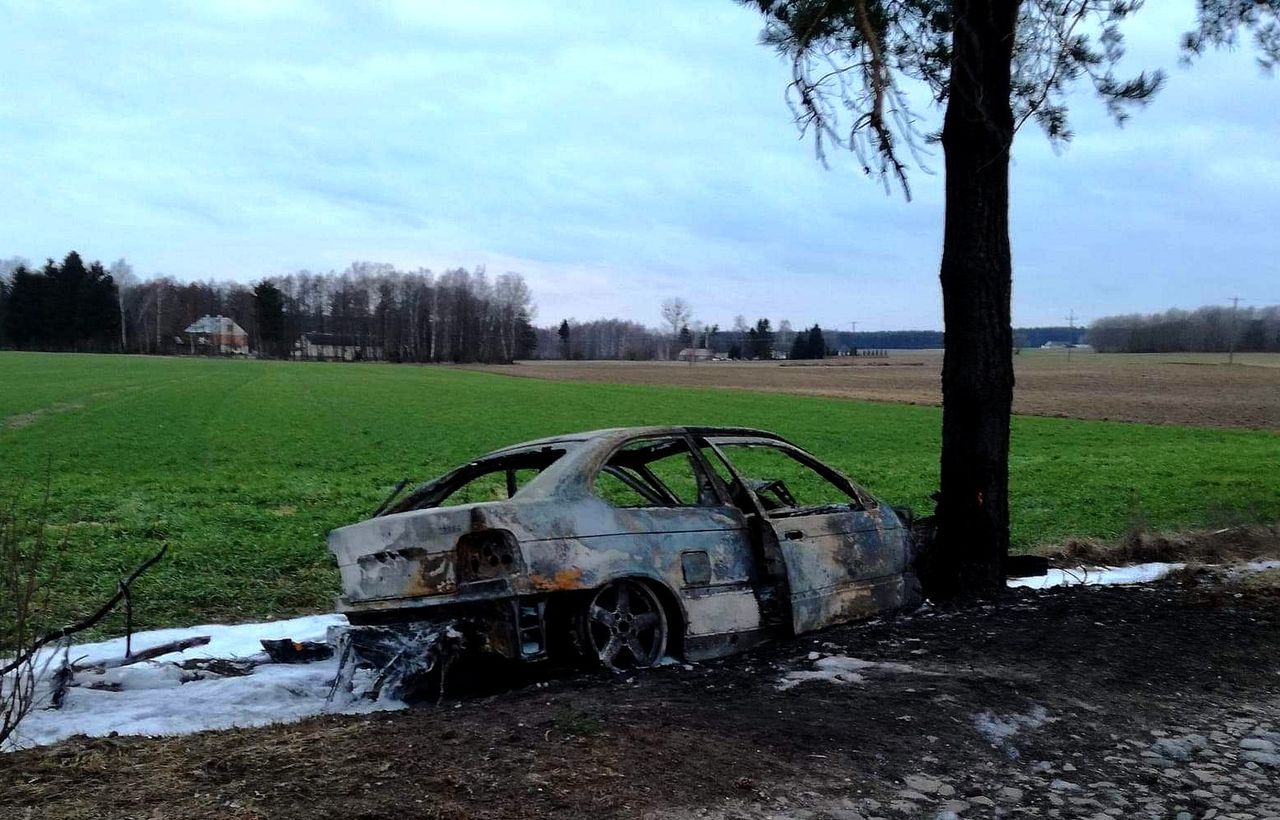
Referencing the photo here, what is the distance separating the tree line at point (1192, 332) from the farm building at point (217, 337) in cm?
10391

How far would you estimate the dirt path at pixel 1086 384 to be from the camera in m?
43.0

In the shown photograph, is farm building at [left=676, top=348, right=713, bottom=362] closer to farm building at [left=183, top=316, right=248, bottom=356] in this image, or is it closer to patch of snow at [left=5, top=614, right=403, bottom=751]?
farm building at [left=183, top=316, right=248, bottom=356]

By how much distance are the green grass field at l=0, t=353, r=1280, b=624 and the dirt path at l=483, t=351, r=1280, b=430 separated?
6.22 meters

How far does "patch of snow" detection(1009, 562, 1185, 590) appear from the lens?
8602 millimetres

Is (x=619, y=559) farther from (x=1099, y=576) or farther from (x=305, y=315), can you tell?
(x=305, y=315)

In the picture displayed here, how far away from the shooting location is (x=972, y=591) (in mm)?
7531

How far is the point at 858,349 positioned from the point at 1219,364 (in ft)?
176

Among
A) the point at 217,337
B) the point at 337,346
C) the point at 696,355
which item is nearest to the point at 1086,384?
the point at 696,355

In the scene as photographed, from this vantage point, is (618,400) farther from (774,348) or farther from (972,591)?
(774,348)

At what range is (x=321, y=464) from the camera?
69.1 feet

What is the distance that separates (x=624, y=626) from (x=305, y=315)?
475 ft

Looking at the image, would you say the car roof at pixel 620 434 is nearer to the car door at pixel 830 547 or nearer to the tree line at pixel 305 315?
the car door at pixel 830 547

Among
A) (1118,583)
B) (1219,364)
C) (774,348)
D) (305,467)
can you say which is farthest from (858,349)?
(1118,583)

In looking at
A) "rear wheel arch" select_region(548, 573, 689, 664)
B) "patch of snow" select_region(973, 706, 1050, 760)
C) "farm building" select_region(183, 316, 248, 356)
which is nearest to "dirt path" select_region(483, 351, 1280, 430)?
"patch of snow" select_region(973, 706, 1050, 760)
